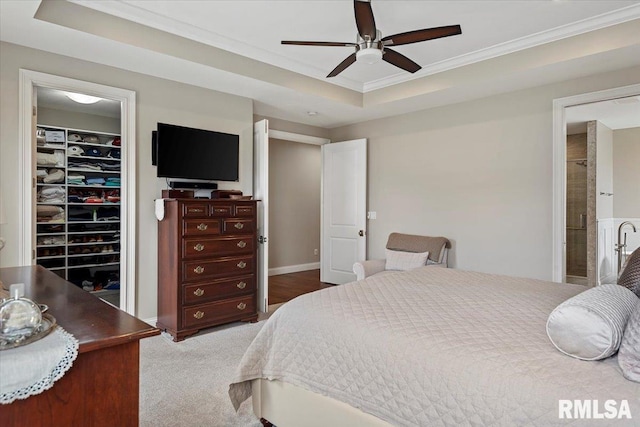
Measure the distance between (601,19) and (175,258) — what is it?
4090mm

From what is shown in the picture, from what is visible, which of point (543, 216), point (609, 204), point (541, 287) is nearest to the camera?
point (541, 287)

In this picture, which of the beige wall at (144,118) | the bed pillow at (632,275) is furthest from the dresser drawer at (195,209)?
the bed pillow at (632,275)

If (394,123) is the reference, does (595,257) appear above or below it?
below

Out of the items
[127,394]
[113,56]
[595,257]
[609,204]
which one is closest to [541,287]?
[127,394]

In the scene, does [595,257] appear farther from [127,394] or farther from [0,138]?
[0,138]

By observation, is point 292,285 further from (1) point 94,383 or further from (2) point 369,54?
(1) point 94,383

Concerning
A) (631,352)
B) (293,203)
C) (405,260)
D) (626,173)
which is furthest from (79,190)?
(626,173)

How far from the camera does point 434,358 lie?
1.40 meters

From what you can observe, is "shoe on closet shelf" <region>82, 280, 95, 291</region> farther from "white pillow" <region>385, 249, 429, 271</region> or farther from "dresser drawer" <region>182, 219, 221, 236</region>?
"white pillow" <region>385, 249, 429, 271</region>

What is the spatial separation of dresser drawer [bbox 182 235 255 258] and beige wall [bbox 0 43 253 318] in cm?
52

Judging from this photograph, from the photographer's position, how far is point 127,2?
9.44ft

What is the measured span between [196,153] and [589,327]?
11.8 feet

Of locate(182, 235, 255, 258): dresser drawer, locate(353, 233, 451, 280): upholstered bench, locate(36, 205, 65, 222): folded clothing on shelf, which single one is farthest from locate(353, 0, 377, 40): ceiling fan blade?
locate(36, 205, 65, 222): folded clothing on shelf

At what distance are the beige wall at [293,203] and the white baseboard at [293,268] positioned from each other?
57 mm
